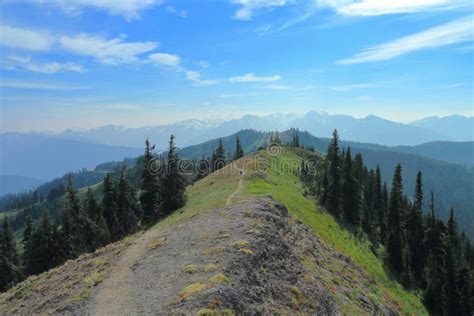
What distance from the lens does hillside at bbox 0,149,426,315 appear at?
19.2 meters

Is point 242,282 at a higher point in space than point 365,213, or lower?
higher

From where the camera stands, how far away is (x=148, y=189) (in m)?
61.4

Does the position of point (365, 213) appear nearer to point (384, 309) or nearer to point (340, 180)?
point (340, 180)

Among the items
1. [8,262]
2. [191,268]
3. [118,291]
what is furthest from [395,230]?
[8,262]

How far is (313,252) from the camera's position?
36.0 metres

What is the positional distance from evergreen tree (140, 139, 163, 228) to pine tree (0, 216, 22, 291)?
79.1 feet

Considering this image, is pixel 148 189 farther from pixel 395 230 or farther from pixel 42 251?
pixel 395 230

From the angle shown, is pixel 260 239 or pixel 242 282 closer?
pixel 242 282

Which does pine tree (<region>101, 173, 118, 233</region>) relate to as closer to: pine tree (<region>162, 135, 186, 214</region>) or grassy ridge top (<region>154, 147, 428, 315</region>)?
pine tree (<region>162, 135, 186, 214</region>)

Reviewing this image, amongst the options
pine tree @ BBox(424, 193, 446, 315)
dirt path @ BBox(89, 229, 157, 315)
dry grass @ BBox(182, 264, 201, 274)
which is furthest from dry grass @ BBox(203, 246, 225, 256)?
pine tree @ BBox(424, 193, 446, 315)

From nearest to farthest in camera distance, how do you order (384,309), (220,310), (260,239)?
(220,310), (260,239), (384,309)

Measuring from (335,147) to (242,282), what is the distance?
5581 cm

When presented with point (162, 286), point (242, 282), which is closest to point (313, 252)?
point (242, 282)

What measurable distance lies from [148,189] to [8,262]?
2712cm
